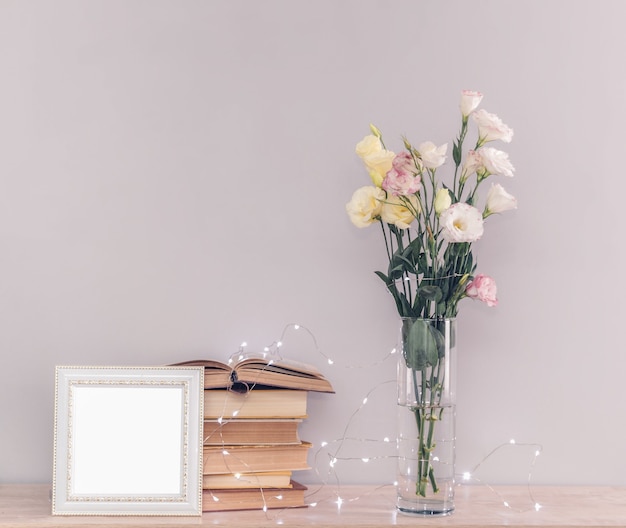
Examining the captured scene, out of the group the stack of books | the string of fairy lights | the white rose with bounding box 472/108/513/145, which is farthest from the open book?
the white rose with bounding box 472/108/513/145

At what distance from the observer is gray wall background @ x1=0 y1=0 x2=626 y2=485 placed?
1.38 metres

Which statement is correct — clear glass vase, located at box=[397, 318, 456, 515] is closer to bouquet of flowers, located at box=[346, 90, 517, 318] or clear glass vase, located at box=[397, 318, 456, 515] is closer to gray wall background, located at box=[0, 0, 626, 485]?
bouquet of flowers, located at box=[346, 90, 517, 318]

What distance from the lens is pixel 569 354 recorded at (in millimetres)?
1415

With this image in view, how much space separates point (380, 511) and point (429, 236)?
17.6 inches

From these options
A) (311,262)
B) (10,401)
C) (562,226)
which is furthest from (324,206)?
(10,401)

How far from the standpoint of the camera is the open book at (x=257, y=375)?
121 cm

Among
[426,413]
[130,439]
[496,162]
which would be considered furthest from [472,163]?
[130,439]

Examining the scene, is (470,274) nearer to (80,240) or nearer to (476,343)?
(476,343)

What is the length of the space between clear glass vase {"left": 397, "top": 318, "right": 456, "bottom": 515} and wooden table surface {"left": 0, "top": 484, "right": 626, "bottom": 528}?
0.04m

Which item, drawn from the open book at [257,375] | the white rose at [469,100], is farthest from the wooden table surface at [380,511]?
the white rose at [469,100]

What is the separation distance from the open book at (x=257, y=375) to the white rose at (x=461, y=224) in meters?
0.32

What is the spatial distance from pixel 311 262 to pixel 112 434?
46 cm

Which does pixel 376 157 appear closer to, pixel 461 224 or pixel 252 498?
pixel 461 224

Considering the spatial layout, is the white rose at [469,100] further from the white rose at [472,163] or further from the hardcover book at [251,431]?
the hardcover book at [251,431]
